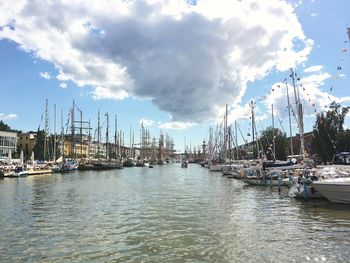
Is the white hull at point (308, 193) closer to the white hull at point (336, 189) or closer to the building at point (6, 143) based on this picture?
the white hull at point (336, 189)

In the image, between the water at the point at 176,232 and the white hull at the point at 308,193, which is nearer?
the water at the point at 176,232

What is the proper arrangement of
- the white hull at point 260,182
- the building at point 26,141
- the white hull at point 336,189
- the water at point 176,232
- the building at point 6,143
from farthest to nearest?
1. the building at point 26,141
2. the building at point 6,143
3. the white hull at point 260,182
4. the white hull at point 336,189
5. the water at point 176,232

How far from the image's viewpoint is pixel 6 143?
447 feet

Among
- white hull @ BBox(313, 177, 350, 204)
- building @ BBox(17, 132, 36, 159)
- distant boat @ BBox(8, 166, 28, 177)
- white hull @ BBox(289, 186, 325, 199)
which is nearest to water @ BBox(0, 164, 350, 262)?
white hull @ BBox(313, 177, 350, 204)

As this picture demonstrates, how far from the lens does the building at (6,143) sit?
134 meters

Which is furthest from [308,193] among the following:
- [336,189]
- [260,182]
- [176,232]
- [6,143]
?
[6,143]

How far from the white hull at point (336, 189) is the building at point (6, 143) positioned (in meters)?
123

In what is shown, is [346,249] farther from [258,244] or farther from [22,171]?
[22,171]

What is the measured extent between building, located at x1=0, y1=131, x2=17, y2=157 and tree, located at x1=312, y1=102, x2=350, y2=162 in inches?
3981

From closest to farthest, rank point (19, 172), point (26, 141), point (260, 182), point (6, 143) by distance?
1. point (260, 182)
2. point (19, 172)
3. point (6, 143)
4. point (26, 141)

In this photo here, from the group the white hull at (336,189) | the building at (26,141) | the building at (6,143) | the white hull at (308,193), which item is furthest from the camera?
the building at (26,141)

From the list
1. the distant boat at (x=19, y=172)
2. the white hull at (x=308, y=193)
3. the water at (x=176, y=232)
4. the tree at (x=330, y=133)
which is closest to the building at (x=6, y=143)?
the distant boat at (x=19, y=172)

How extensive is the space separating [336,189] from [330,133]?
5942 cm

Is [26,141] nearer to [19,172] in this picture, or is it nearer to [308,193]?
[19,172]
